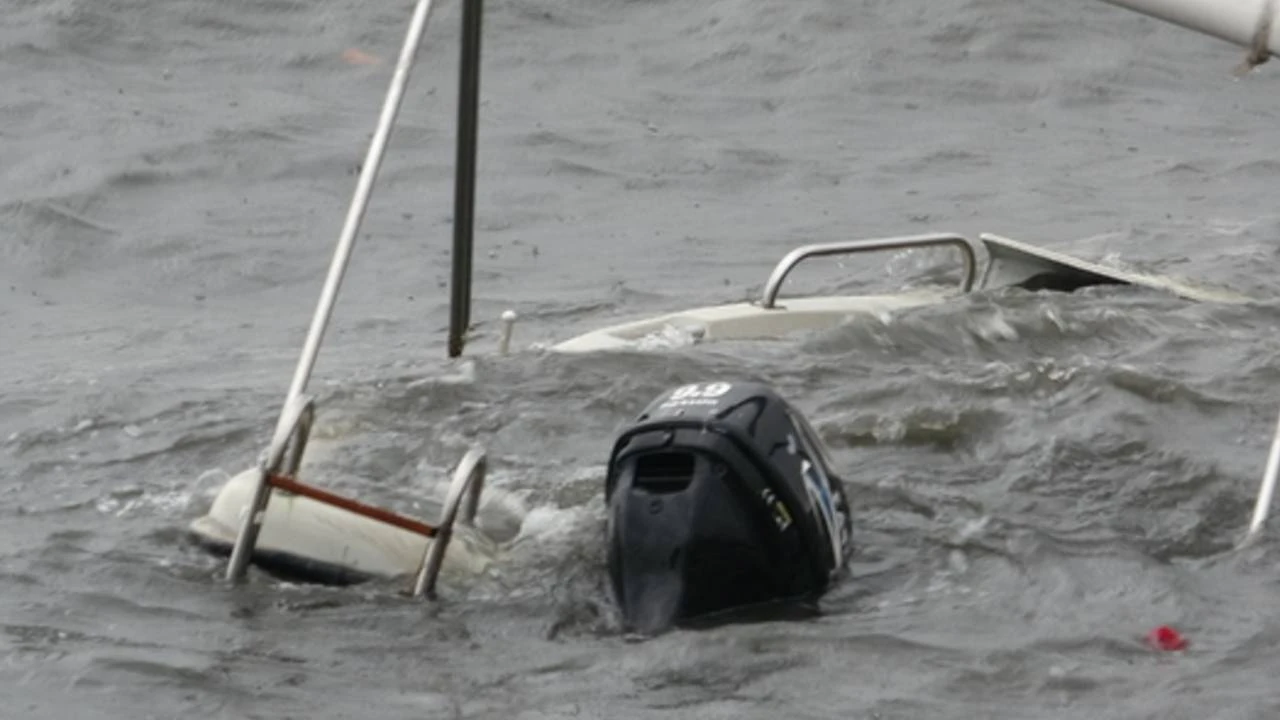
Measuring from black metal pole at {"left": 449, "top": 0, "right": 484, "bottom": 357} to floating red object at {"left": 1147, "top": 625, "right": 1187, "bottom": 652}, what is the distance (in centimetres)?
307

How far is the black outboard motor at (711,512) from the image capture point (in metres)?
6.07

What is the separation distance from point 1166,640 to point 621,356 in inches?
120

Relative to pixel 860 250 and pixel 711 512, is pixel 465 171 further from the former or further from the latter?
pixel 711 512

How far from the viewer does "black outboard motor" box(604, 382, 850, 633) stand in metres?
6.07

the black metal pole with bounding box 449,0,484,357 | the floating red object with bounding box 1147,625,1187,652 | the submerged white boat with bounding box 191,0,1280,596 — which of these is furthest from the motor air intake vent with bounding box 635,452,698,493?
the black metal pole with bounding box 449,0,484,357

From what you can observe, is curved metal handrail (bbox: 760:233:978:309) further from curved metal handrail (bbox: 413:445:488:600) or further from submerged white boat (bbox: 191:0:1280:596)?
curved metal handrail (bbox: 413:445:488:600)

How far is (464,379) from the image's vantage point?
875cm

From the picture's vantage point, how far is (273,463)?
625 cm

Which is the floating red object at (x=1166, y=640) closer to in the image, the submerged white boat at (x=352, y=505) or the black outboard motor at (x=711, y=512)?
the submerged white boat at (x=352, y=505)

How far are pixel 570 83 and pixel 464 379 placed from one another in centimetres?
794

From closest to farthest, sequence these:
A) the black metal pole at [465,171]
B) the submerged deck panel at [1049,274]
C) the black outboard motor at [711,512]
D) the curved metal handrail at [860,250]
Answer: the black outboard motor at [711,512]
the black metal pole at [465,171]
the curved metal handrail at [860,250]
the submerged deck panel at [1049,274]

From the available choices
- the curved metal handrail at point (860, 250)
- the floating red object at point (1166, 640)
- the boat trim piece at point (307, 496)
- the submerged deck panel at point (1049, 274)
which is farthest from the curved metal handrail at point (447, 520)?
the submerged deck panel at point (1049, 274)

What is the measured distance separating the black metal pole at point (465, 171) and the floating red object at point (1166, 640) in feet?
10.1

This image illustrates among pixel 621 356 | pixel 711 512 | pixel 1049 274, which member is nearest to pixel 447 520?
pixel 711 512
